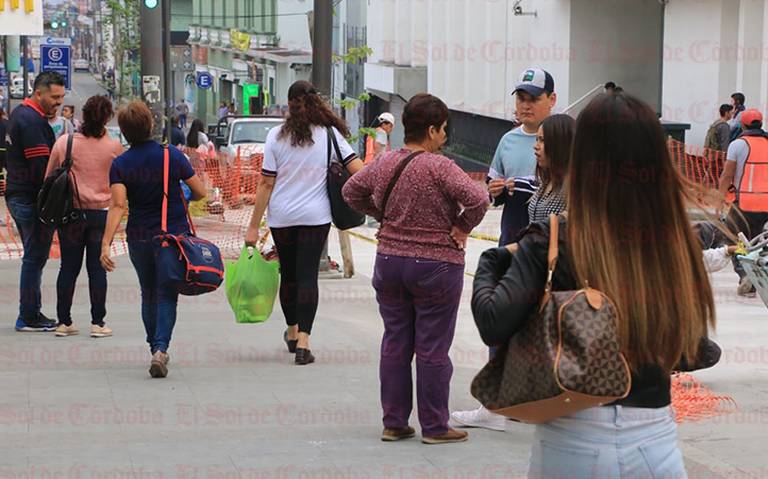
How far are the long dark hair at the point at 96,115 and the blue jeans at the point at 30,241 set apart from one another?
82 centimetres

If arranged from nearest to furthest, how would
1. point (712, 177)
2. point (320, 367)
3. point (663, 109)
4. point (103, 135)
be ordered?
point (320, 367) → point (103, 135) → point (712, 177) → point (663, 109)

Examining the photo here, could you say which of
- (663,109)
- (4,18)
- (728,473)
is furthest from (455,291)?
(663,109)

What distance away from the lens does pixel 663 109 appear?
26469 mm

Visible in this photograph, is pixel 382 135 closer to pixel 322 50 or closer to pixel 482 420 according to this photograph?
pixel 322 50

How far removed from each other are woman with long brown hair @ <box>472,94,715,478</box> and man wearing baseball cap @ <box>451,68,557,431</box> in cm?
361

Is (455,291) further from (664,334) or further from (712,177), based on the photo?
(712,177)

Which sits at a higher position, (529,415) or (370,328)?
(529,415)

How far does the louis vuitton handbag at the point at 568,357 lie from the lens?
2.96m

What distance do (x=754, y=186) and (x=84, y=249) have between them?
5985 mm

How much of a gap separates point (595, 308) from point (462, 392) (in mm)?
4853

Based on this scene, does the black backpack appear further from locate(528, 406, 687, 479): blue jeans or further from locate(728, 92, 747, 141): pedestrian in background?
locate(728, 92, 747, 141): pedestrian in background

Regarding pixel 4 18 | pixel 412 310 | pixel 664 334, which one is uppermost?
pixel 4 18

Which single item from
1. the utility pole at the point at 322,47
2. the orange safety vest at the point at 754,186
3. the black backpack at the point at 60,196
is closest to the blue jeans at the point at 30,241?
the black backpack at the point at 60,196

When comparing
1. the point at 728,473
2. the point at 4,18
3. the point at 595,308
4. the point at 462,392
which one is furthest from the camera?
the point at 4,18
